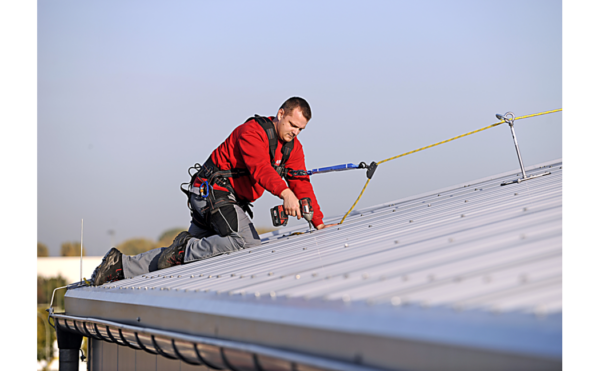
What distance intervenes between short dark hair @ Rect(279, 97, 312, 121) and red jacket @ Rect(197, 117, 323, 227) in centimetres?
32

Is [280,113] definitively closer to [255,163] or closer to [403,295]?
[255,163]

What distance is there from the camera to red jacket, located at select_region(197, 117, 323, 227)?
16.3ft

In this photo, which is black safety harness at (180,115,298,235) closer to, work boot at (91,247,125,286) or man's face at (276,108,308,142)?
man's face at (276,108,308,142)

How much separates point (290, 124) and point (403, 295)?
3.48 metres

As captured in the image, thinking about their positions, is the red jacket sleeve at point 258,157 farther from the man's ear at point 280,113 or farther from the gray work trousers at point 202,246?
the gray work trousers at point 202,246

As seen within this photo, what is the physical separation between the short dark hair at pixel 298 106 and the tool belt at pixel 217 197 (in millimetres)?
817

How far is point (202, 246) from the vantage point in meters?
5.41

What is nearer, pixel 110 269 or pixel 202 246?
pixel 110 269

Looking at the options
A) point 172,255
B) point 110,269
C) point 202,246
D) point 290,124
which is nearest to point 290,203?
point 290,124

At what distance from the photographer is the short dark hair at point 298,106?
5184 millimetres
